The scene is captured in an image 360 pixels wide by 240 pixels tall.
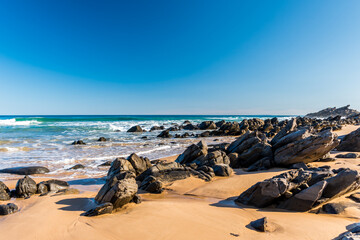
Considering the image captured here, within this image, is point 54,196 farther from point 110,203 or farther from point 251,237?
point 251,237

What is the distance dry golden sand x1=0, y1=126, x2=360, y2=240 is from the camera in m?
4.11

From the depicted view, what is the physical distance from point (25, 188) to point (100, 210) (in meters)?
4.00

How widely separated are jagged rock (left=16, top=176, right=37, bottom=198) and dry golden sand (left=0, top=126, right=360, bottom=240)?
73 cm

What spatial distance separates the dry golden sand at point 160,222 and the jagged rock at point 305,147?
14.3 feet

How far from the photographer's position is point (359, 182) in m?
5.60

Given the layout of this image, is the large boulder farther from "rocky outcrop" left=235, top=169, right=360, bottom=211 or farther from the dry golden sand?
"rocky outcrop" left=235, top=169, right=360, bottom=211

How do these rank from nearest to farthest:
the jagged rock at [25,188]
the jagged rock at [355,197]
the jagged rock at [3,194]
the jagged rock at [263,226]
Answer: the jagged rock at [263,226] < the jagged rock at [355,197] < the jagged rock at [3,194] < the jagged rock at [25,188]

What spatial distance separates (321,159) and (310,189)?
21.7 ft

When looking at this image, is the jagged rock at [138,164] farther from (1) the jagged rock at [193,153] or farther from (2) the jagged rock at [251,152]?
(2) the jagged rock at [251,152]

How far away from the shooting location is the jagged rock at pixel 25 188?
687cm

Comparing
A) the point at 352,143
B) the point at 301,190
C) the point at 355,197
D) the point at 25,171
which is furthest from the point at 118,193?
the point at 352,143

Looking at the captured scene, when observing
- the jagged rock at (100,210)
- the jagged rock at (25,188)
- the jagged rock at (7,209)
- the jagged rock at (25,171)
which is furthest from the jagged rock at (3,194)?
the jagged rock at (25,171)

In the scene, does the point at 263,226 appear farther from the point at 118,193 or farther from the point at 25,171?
the point at 25,171

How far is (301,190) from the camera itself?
539 centimetres
